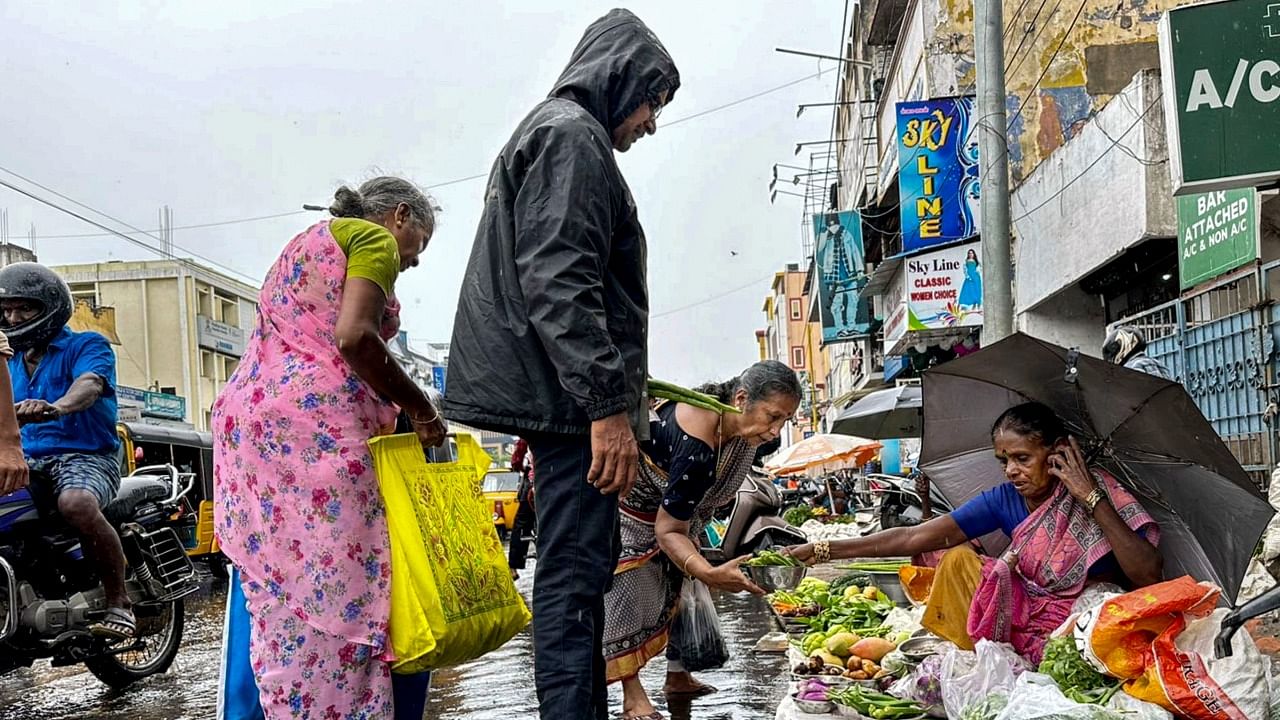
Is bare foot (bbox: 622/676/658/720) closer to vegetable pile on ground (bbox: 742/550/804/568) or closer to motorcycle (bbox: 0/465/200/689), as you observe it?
vegetable pile on ground (bbox: 742/550/804/568)

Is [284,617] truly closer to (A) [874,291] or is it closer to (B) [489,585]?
(B) [489,585]

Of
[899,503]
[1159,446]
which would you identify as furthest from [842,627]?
[899,503]

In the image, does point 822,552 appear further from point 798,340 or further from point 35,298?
point 798,340

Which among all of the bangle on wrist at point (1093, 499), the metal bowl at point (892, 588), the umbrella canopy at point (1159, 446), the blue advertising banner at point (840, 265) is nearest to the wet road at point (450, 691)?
the metal bowl at point (892, 588)

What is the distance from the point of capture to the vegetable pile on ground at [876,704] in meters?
4.09

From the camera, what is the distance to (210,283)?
50.8 metres

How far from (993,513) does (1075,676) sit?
3.18ft

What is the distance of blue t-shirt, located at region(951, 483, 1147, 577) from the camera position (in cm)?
442

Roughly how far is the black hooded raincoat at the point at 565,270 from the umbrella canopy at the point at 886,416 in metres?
12.8

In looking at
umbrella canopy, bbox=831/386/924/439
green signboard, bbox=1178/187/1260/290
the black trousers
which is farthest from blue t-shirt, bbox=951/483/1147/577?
umbrella canopy, bbox=831/386/924/439

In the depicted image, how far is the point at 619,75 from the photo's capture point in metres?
3.20

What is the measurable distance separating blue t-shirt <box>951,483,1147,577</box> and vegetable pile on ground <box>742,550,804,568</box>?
0.64 m

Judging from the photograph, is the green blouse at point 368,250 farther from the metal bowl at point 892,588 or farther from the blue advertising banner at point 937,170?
the blue advertising banner at point 937,170

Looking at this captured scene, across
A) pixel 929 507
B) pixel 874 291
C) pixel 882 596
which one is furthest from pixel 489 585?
pixel 874 291
